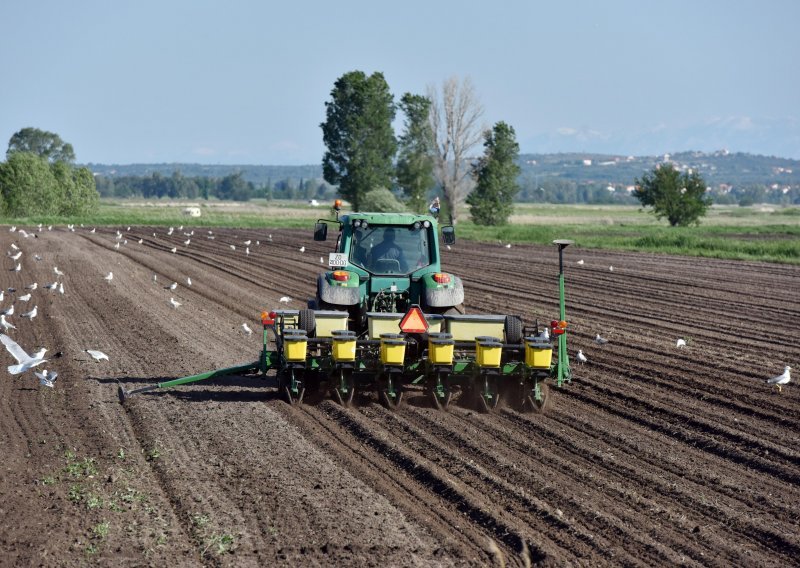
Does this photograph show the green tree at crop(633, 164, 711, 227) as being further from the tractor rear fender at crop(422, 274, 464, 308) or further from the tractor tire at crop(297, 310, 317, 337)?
the tractor tire at crop(297, 310, 317, 337)

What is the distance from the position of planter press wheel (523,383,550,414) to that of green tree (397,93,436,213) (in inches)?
2500

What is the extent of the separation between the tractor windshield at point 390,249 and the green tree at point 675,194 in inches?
2174

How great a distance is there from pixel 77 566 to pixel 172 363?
8.49 metres

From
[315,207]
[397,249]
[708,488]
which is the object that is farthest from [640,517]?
[315,207]

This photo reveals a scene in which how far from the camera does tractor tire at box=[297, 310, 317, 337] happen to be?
1286 cm

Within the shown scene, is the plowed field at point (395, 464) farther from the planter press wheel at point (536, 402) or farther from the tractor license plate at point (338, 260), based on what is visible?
the tractor license plate at point (338, 260)

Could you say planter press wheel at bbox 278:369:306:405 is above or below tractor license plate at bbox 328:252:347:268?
below

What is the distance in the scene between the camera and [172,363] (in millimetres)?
15781

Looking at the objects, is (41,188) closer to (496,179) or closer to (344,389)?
(496,179)

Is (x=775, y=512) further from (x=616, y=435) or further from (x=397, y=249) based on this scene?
(x=397, y=249)

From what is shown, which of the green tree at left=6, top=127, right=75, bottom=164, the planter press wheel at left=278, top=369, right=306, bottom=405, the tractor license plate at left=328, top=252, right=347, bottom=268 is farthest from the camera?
the green tree at left=6, top=127, right=75, bottom=164

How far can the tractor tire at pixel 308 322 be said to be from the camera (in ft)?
42.2

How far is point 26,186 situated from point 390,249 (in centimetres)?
6779

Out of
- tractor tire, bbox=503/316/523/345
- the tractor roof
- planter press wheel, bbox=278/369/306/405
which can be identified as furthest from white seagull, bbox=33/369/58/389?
tractor tire, bbox=503/316/523/345
